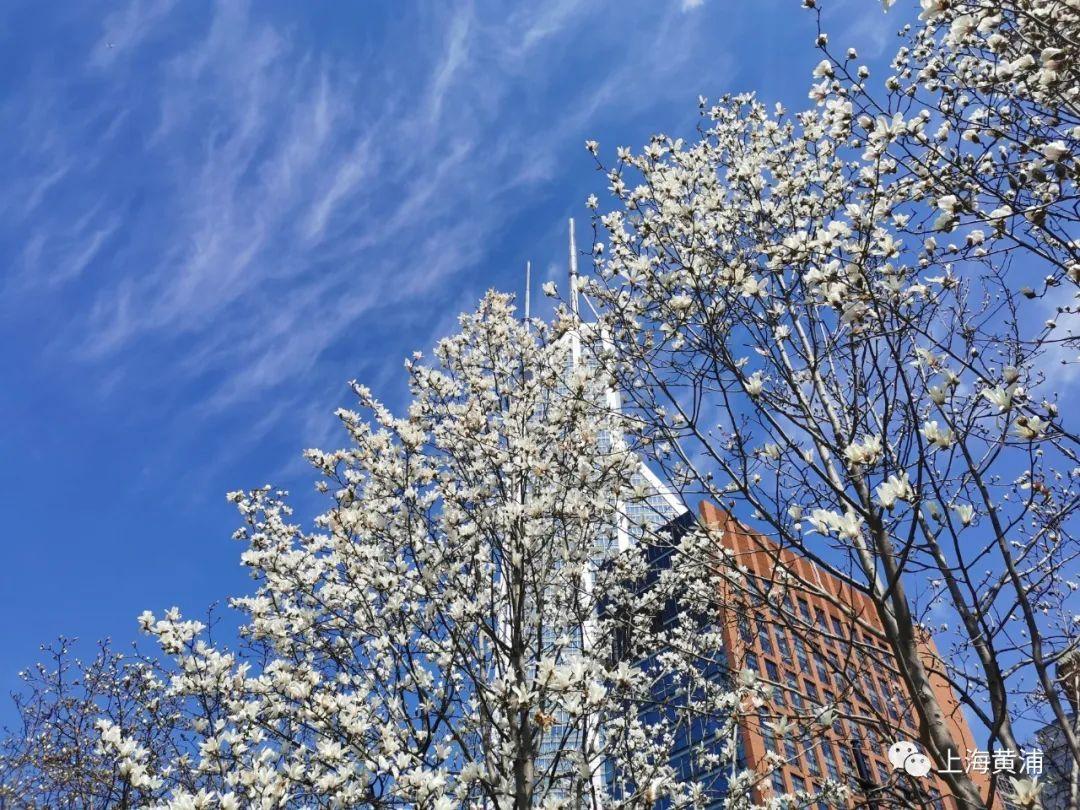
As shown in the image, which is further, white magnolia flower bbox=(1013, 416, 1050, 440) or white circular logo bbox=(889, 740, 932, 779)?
white circular logo bbox=(889, 740, 932, 779)

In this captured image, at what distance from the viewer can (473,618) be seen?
206 inches

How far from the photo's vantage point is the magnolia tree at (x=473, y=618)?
15.1 feet

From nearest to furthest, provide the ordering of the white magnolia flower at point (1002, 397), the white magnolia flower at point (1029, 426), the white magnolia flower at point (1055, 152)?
the white magnolia flower at point (1002, 397) → the white magnolia flower at point (1029, 426) → the white magnolia flower at point (1055, 152)

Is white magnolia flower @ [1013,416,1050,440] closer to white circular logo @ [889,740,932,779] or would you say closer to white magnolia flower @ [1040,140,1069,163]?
white magnolia flower @ [1040,140,1069,163]

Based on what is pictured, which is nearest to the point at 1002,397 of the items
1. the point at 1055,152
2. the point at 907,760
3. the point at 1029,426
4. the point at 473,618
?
the point at 1029,426

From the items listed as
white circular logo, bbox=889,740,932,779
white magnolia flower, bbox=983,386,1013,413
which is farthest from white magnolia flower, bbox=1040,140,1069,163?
white circular logo, bbox=889,740,932,779

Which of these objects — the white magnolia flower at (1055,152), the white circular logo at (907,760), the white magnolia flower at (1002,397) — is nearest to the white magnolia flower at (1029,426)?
the white magnolia flower at (1002,397)

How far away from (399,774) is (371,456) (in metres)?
2.95

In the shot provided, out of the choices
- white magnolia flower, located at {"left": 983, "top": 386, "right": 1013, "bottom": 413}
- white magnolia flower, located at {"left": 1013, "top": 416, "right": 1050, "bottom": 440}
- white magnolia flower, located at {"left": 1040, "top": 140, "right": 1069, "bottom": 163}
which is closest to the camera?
white magnolia flower, located at {"left": 983, "top": 386, "right": 1013, "bottom": 413}

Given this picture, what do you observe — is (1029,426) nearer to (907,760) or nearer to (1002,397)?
(1002,397)

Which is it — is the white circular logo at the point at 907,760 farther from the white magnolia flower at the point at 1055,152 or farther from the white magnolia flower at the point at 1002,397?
the white magnolia flower at the point at 1055,152

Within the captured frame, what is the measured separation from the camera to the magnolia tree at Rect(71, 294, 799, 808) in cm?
461

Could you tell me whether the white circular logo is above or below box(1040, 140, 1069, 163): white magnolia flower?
below

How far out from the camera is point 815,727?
3.65 metres
